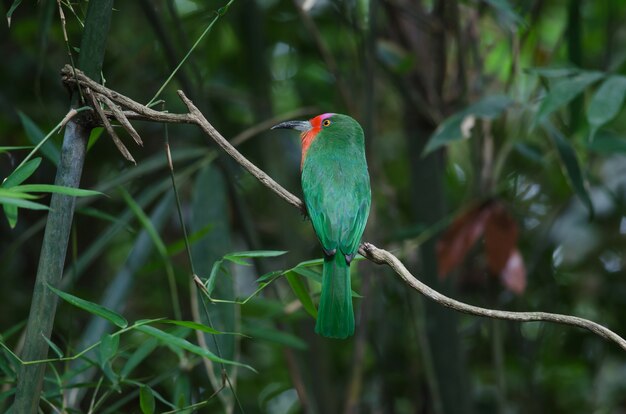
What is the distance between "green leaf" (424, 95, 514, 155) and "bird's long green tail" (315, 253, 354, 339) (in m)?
0.72

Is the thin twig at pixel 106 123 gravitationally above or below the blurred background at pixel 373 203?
above

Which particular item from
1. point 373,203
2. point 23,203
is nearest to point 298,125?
point 373,203

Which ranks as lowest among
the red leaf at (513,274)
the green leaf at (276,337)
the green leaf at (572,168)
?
the green leaf at (276,337)

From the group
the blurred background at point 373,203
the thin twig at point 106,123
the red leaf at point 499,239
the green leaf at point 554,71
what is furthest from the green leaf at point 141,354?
the green leaf at point 554,71

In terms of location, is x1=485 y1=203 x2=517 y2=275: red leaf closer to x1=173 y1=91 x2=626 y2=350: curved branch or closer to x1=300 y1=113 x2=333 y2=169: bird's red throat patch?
x1=300 y1=113 x2=333 y2=169: bird's red throat patch

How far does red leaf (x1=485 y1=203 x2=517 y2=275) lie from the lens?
107 inches

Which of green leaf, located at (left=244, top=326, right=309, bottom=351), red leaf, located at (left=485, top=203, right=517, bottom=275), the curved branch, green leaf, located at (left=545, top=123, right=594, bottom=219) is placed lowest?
green leaf, located at (left=244, top=326, right=309, bottom=351)

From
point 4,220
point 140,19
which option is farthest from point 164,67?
point 4,220

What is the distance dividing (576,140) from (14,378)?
8.38ft

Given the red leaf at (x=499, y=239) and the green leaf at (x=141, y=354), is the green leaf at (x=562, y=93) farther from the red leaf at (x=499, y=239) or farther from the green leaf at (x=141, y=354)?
the green leaf at (x=141, y=354)

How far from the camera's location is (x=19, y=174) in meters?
1.37

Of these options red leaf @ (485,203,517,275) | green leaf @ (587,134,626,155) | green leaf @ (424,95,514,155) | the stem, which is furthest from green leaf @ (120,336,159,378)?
green leaf @ (587,134,626,155)

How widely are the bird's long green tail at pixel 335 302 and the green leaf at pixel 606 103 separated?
0.81m

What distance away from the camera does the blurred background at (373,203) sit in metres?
2.63
